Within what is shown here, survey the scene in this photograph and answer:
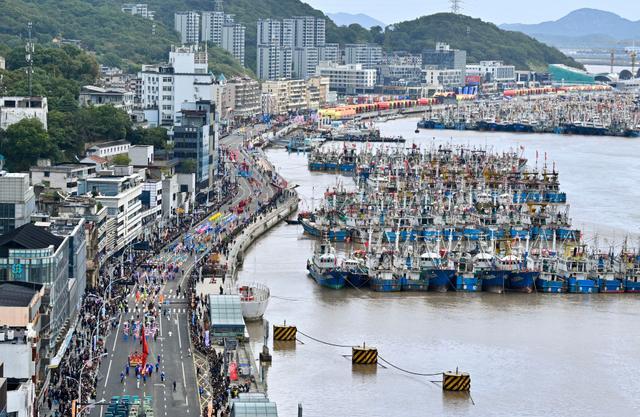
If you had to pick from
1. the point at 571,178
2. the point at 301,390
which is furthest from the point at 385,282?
the point at 571,178

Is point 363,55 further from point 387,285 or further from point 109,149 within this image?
point 387,285

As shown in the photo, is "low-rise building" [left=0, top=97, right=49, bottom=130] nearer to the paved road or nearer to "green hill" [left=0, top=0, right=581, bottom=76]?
the paved road

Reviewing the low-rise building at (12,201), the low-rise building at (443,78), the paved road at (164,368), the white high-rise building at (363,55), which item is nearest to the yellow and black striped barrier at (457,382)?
the paved road at (164,368)

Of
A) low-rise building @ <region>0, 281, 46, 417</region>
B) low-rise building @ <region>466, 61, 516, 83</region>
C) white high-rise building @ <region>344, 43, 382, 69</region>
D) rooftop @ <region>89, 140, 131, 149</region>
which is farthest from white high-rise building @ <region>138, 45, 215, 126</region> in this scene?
low-rise building @ <region>466, 61, 516, 83</region>

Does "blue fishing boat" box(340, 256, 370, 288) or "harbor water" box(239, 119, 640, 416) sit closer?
"harbor water" box(239, 119, 640, 416)

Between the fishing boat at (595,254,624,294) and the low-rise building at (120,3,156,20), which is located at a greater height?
the low-rise building at (120,3,156,20)

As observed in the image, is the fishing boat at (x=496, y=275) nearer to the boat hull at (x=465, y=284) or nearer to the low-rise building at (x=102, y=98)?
the boat hull at (x=465, y=284)
